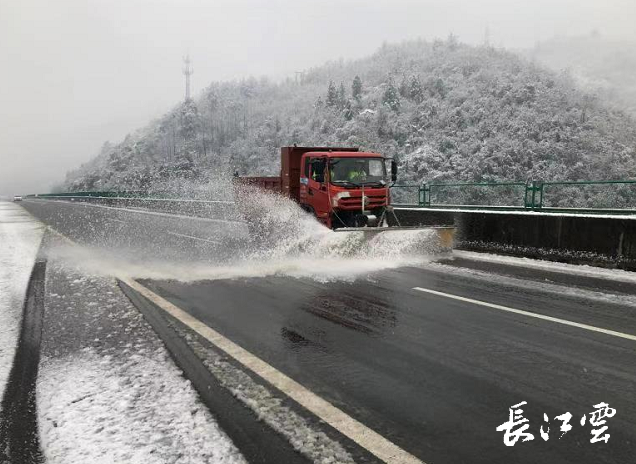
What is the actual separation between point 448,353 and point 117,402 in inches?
112

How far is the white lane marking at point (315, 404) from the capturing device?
8.93 ft

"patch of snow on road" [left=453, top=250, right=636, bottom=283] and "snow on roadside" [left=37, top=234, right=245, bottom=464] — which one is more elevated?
"patch of snow on road" [left=453, top=250, right=636, bottom=283]

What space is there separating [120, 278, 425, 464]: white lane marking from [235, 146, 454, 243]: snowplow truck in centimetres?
705

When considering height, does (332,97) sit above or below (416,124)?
above

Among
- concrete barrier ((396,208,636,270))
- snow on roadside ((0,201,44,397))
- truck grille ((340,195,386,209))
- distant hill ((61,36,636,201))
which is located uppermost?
distant hill ((61,36,636,201))

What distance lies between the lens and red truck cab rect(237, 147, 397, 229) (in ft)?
39.1

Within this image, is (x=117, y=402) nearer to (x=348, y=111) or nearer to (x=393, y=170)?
(x=393, y=170)

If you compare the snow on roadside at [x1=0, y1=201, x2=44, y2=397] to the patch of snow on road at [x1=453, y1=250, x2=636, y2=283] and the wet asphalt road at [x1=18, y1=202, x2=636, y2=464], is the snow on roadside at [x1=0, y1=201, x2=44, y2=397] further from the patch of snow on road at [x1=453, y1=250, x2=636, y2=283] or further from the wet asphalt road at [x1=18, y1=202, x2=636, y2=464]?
the patch of snow on road at [x1=453, y1=250, x2=636, y2=283]

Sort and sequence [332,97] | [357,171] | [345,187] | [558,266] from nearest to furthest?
1. [558,266]
2. [345,187]
3. [357,171]
4. [332,97]

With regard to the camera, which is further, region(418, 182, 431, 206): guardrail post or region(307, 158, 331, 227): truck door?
region(418, 182, 431, 206): guardrail post

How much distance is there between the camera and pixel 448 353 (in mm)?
4371

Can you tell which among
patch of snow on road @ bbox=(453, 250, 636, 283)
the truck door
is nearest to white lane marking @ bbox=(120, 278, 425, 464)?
the truck door

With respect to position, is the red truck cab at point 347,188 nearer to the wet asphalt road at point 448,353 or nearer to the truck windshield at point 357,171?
the truck windshield at point 357,171

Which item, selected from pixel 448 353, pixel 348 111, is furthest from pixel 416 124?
pixel 448 353
